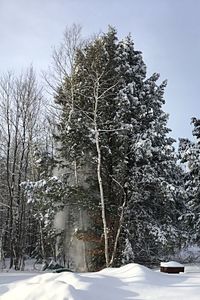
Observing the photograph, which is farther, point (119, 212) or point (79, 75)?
point (79, 75)

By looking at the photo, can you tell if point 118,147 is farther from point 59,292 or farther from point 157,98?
point 59,292

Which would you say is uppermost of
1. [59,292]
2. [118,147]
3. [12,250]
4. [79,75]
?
[79,75]

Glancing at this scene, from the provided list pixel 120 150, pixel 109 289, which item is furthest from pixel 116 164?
pixel 109 289

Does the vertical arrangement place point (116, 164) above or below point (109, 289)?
above

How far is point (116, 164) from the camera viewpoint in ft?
52.9

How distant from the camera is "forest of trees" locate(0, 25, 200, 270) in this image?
599 inches

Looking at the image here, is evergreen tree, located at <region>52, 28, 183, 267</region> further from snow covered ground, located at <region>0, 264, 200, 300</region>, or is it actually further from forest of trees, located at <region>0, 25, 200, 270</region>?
snow covered ground, located at <region>0, 264, 200, 300</region>

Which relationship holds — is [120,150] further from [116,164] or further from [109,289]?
[109,289]

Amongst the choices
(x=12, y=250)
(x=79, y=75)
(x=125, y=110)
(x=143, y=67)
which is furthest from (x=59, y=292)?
(x=12, y=250)

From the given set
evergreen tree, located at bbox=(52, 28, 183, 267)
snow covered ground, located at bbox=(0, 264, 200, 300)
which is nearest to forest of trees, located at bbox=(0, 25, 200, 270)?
evergreen tree, located at bbox=(52, 28, 183, 267)

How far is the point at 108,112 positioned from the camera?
53.8ft

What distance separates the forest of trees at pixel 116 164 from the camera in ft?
49.9

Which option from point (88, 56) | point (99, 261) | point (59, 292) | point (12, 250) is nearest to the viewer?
point (59, 292)

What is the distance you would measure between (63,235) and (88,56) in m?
7.39
